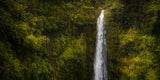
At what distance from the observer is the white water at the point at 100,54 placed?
7.09 m

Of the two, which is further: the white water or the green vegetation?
the white water

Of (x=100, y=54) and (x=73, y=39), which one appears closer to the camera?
(x=100, y=54)

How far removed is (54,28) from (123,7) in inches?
198

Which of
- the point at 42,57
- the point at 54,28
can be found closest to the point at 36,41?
the point at 42,57

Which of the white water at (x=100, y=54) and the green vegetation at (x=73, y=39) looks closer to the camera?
the green vegetation at (x=73, y=39)

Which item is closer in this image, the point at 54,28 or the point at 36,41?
the point at 36,41

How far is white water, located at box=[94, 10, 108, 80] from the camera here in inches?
279

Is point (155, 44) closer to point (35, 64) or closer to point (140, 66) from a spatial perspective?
point (140, 66)

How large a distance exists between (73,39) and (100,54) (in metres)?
2.29

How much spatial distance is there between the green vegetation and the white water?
0.34 meters

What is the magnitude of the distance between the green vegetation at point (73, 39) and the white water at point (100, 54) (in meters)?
0.34

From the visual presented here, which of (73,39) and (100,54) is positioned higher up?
(73,39)

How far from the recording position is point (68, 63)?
22.6 feet

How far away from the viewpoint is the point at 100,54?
285 inches
